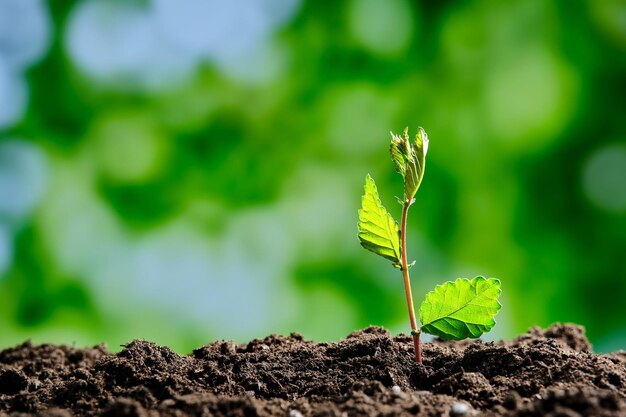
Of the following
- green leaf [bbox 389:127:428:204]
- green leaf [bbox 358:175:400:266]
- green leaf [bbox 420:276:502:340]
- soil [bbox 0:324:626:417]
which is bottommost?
soil [bbox 0:324:626:417]

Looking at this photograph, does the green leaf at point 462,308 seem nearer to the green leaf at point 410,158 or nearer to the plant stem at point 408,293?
the plant stem at point 408,293

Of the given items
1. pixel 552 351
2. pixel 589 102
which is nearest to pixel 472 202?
pixel 589 102

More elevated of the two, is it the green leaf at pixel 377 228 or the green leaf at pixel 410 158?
the green leaf at pixel 410 158

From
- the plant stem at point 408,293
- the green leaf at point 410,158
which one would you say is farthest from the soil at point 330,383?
the green leaf at point 410,158

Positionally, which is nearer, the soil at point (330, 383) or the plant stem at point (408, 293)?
the soil at point (330, 383)

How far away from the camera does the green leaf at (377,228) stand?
160 cm

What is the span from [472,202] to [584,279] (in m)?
0.86

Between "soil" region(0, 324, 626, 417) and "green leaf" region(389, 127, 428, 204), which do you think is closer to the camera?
"soil" region(0, 324, 626, 417)

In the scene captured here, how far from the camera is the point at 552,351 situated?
1649mm

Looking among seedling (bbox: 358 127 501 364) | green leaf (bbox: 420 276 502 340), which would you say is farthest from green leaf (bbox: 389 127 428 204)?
green leaf (bbox: 420 276 502 340)

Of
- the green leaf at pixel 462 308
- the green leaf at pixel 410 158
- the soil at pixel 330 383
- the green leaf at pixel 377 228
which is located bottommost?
the soil at pixel 330 383

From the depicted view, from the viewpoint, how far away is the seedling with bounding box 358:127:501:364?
160cm

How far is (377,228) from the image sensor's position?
162 cm

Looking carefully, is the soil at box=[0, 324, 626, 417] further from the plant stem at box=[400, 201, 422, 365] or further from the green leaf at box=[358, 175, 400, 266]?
the green leaf at box=[358, 175, 400, 266]
